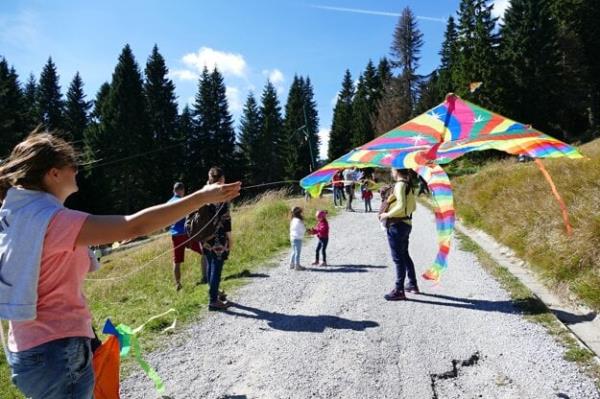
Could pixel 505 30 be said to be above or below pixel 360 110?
above

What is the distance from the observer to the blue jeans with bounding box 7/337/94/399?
2.02m

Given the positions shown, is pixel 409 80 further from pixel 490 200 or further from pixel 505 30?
pixel 490 200

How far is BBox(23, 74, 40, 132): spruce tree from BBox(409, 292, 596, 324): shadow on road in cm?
4276

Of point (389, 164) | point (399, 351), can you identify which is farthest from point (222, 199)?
point (389, 164)

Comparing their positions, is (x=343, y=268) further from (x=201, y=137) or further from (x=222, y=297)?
(x=201, y=137)

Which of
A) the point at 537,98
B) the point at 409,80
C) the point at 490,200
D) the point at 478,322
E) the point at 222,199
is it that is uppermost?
the point at 409,80

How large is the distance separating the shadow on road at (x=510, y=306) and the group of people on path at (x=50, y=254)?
5101mm

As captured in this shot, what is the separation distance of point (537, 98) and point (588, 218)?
38.9 m

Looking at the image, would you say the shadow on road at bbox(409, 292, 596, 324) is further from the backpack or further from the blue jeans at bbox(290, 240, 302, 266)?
the backpack

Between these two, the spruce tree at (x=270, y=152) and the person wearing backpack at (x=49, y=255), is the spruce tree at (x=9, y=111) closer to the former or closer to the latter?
the spruce tree at (x=270, y=152)

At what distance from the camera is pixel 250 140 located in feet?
207

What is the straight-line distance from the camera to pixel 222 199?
2.15 m

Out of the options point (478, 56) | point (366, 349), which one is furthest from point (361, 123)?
point (366, 349)

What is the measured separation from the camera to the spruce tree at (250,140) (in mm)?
58438
